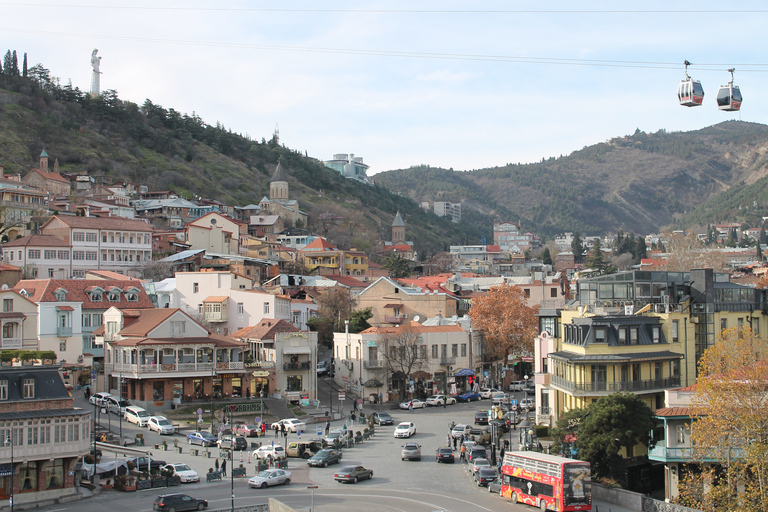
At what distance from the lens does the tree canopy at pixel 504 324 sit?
218ft

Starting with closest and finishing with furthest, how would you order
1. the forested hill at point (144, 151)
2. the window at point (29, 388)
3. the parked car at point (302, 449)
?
the window at point (29, 388)
the parked car at point (302, 449)
the forested hill at point (144, 151)

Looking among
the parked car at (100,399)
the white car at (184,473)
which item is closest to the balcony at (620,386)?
the white car at (184,473)

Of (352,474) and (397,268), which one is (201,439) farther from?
(397,268)

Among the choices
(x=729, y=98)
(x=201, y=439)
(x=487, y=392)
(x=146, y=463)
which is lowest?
(x=487, y=392)

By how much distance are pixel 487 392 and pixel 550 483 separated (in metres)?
31.1

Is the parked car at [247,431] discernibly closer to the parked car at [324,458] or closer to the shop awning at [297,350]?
the parked car at [324,458]

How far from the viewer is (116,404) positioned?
4722 centimetres

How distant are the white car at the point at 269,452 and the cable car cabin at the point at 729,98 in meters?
24.3

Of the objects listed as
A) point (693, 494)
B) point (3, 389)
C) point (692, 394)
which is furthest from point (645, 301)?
point (3, 389)

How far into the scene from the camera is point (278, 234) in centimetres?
12875

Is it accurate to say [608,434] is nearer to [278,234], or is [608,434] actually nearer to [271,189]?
[278,234]

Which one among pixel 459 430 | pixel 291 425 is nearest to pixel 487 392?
pixel 459 430

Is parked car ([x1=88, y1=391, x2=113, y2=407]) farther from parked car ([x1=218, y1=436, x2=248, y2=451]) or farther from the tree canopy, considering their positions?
the tree canopy

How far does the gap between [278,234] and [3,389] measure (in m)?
96.5
